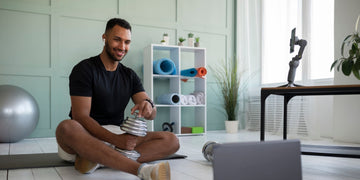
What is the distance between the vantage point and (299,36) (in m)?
4.45

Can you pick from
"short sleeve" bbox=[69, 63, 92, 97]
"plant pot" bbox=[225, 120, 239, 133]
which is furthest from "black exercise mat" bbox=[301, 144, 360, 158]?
"plant pot" bbox=[225, 120, 239, 133]

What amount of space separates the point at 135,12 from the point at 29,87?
70.4 inches

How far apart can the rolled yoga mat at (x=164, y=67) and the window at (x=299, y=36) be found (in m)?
1.56

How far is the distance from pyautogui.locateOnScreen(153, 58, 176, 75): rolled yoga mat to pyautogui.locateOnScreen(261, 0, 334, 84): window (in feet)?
5.11

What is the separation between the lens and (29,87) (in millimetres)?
4086

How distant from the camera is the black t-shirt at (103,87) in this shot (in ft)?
6.80

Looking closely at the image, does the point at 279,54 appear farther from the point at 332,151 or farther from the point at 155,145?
the point at 155,145

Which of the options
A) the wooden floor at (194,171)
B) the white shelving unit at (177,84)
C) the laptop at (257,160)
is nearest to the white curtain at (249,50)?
the white shelving unit at (177,84)

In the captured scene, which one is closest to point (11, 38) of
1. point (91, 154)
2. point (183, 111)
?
point (183, 111)

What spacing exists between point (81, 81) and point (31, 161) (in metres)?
0.86

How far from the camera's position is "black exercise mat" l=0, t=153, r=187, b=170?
226 cm

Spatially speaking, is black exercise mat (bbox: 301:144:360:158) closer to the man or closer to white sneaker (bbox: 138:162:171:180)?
the man

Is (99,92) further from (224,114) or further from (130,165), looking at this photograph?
(224,114)

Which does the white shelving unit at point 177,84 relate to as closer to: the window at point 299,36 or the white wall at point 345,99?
the window at point 299,36
